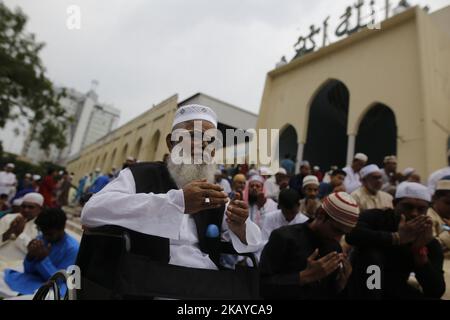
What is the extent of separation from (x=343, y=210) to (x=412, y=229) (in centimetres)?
62

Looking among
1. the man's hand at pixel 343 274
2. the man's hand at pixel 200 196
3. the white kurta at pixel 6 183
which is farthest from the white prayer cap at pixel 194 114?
the white kurta at pixel 6 183

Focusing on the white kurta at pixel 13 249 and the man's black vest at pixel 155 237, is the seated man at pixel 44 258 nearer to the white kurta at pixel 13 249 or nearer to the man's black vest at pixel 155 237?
the white kurta at pixel 13 249

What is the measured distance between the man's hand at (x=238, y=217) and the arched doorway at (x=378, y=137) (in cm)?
1114

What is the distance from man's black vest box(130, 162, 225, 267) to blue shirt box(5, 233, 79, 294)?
5.06ft

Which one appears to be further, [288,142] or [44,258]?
[288,142]

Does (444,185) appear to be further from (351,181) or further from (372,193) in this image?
(351,181)

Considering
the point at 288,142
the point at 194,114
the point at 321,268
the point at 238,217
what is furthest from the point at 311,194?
the point at 288,142

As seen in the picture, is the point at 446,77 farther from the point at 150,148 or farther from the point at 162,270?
the point at 150,148

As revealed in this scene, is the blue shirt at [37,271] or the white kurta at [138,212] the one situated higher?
the white kurta at [138,212]

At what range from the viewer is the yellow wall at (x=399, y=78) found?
23.1ft

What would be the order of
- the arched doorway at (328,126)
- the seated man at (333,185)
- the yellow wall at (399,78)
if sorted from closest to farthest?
the seated man at (333,185), the yellow wall at (399,78), the arched doorway at (328,126)

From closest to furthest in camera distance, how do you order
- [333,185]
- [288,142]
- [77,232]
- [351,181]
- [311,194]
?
[311,194] → [333,185] → [351,181] → [77,232] → [288,142]

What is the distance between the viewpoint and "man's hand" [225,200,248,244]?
61.4 inches

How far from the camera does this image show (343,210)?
1.98m
